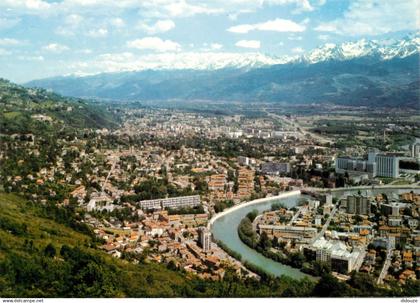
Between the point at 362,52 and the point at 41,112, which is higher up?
the point at 362,52

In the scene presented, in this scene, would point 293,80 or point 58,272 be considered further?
point 293,80

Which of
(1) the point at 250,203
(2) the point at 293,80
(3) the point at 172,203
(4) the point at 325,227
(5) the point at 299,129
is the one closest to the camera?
(4) the point at 325,227

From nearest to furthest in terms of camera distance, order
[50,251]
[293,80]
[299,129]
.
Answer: [50,251]
[299,129]
[293,80]

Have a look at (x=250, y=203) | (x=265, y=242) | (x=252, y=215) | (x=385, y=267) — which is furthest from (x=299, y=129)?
(x=385, y=267)

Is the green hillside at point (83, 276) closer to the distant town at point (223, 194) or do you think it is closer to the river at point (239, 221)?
the distant town at point (223, 194)

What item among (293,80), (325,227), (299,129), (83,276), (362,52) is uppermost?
(362,52)

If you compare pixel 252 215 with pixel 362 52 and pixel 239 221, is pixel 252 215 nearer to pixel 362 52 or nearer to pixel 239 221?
pixel 239 221

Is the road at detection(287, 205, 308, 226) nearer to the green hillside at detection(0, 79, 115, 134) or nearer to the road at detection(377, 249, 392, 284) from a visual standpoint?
the road at detection(377, 249, 392, 284)
